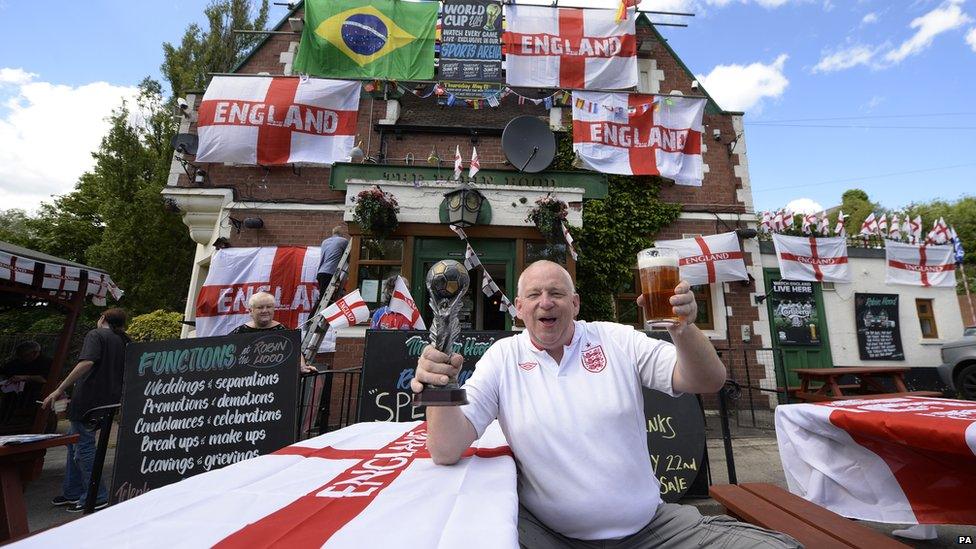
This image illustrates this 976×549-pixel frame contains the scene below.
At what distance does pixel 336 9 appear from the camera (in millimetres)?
9836

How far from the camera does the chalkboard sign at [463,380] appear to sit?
3.23 m

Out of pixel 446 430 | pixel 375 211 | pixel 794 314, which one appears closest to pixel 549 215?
pixel 375 211

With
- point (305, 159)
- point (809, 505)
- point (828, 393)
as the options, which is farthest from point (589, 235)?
point (809, 505)

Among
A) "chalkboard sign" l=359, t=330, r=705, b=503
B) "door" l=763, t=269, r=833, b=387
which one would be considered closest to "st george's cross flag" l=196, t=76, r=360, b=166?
"chalkboard sign" l=359, t=330, r=705, b=503

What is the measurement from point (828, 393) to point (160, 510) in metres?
8.76

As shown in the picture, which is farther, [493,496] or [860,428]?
[860,428]

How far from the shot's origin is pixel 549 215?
23.5 feet

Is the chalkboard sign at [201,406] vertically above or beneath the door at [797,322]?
beneath

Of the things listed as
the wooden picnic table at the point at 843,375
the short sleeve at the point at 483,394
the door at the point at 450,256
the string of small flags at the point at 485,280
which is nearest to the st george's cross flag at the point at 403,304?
the string of small flags at the point at 485,280

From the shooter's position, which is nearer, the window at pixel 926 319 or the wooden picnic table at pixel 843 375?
the wooden picnic table at pixel 843 375

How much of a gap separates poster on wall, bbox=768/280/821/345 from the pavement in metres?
5.33

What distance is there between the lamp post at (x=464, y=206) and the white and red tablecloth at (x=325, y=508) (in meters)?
5.84

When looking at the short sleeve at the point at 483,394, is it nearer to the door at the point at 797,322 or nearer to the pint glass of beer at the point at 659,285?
the pint glass of beer at the point at 659,285

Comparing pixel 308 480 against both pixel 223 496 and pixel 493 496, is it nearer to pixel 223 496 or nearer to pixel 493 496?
pixel 223 496
